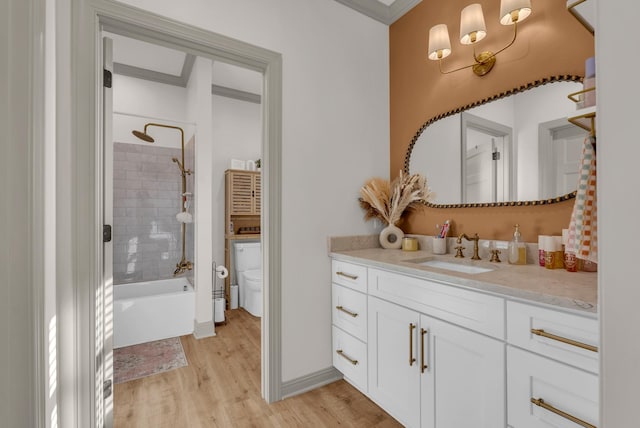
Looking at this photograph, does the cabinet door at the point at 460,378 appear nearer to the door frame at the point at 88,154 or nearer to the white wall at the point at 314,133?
the white wall at the point at 314,133

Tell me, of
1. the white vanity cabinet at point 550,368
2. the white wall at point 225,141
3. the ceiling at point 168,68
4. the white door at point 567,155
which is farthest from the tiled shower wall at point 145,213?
the white door at point 567,155

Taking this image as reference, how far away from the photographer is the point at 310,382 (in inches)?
74.4

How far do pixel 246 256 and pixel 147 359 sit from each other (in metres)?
1.50

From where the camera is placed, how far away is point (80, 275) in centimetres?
130

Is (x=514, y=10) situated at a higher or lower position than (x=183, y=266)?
higher

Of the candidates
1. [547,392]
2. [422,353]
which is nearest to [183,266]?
[422,353]

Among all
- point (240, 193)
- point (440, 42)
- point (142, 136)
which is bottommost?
point (240, 193)

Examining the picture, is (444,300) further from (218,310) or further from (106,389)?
(218,310)

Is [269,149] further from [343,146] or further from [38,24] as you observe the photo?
[38,24]

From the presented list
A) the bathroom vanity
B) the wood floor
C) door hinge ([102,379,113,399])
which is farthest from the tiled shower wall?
the bathroom vanity

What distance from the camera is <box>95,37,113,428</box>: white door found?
1385 mm

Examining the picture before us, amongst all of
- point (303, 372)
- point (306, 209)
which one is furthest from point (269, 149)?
point (303, 372)

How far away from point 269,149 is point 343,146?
1.90 ft

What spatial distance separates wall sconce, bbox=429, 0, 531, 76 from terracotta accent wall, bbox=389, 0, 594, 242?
4cm
